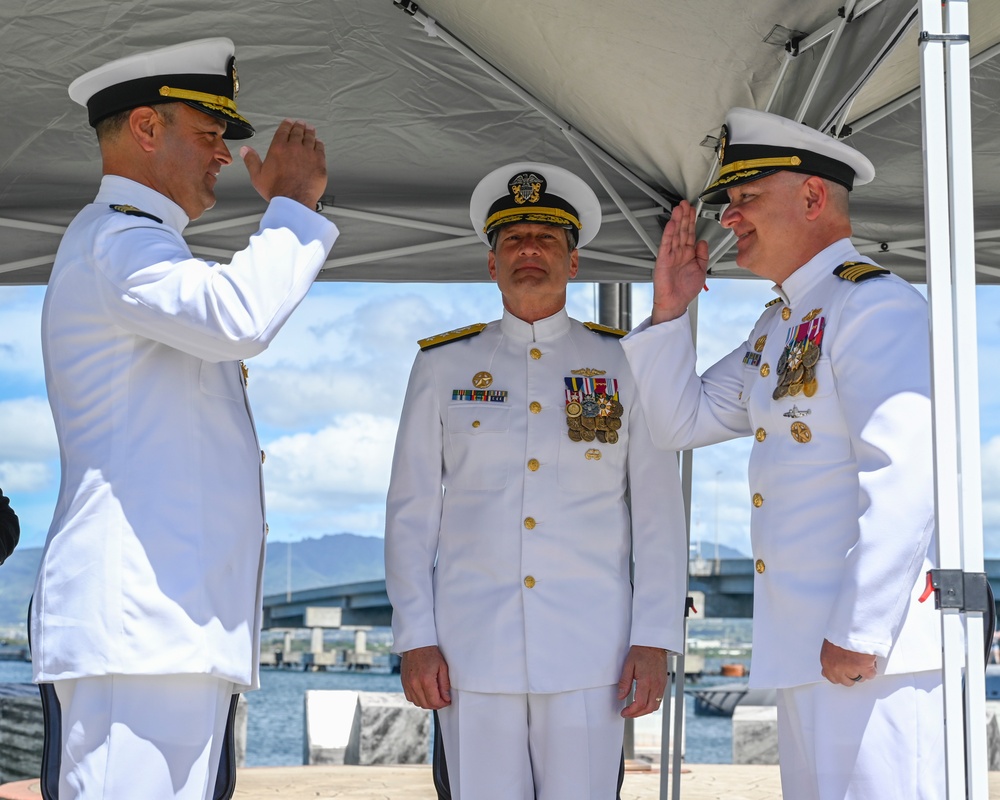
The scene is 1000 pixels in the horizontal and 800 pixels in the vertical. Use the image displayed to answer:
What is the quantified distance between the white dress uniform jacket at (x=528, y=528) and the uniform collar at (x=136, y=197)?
1.18 m

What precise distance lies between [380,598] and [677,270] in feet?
133

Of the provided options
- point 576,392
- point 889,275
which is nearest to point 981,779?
point 889,275

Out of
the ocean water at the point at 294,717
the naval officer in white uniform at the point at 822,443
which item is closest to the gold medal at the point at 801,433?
the naval officer in white uniform at the point at 822,443

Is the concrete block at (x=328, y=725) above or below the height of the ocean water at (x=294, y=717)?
above

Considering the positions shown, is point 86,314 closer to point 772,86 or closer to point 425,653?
Result: point 425,653

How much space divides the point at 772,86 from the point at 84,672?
2.25 metres

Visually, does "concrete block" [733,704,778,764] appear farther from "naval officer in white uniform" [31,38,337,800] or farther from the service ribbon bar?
"naval officer in white uniform" [31,38,337,800]

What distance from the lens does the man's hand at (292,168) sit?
2455 millimetres

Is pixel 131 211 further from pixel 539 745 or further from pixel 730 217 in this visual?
pixel 539 745

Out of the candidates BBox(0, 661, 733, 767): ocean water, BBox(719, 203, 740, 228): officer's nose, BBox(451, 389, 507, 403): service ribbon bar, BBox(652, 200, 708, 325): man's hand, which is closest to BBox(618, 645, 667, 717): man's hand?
BBox(451, 389, 507, 403): service ribbon bar

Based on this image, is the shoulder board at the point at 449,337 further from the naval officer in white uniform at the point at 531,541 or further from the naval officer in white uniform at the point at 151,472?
the naval officer in white uniform at the point at 151,472

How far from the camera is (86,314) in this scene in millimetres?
2303

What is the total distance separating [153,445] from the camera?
227 cm

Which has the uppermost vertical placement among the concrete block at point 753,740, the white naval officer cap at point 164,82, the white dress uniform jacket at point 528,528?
the white naval officer cap at point 164,82
